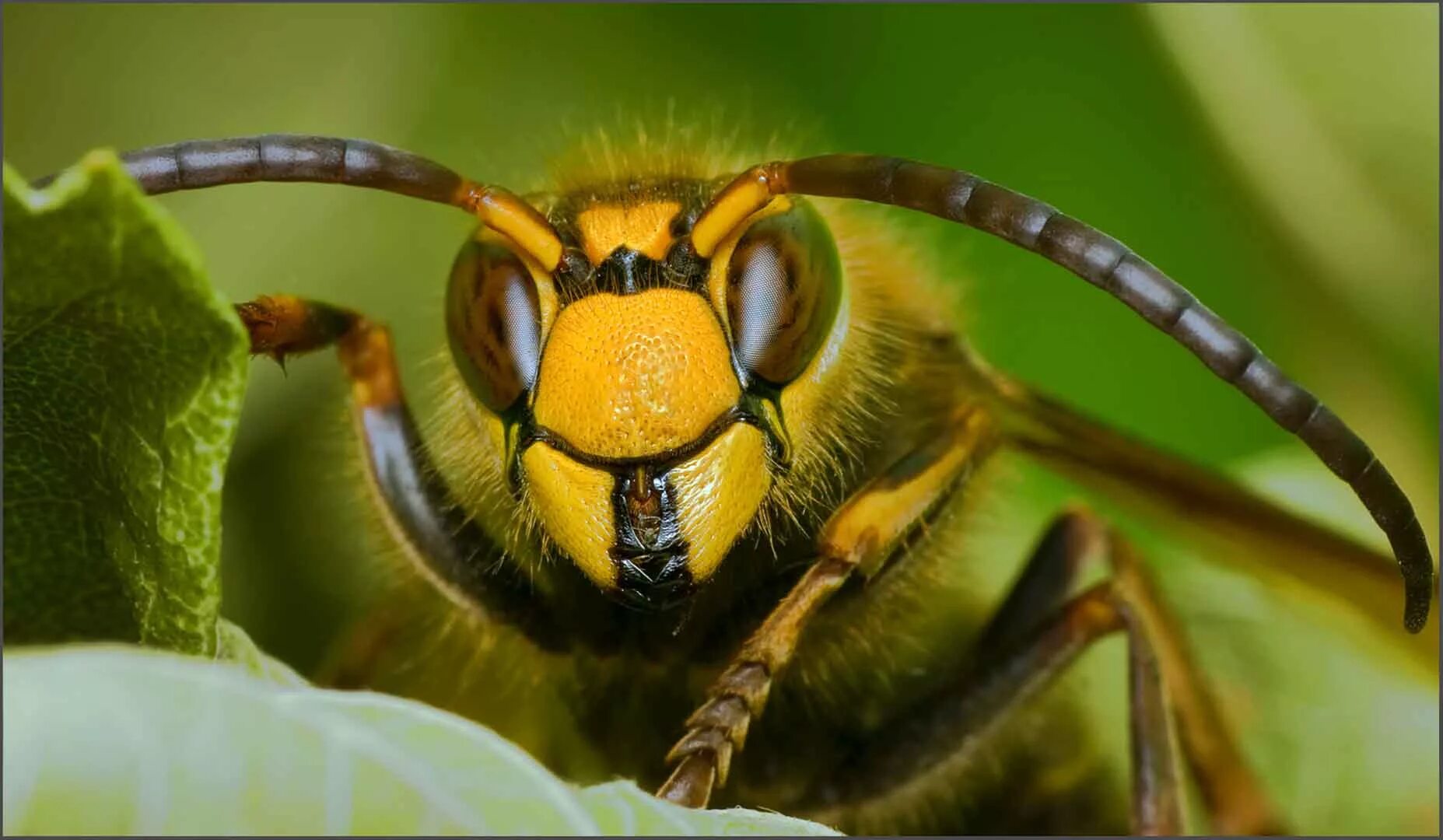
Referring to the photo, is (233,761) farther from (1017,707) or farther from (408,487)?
(1017,707)

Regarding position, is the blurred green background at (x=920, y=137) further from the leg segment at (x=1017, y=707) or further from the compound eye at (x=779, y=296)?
the compound eye at (x=779, y=296)

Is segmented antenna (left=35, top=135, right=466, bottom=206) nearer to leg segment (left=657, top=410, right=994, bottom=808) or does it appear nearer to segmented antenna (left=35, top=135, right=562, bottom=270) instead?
segmented antenna (left=35, top=135, right=562, bottom=270)

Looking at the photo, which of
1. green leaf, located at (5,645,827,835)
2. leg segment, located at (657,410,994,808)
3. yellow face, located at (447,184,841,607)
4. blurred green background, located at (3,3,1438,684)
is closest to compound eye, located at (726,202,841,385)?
yellow face, located at (447,184,841,607)

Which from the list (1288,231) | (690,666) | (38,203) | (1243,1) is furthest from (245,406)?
(1288,231)

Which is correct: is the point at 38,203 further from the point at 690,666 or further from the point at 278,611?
the point at 278,611

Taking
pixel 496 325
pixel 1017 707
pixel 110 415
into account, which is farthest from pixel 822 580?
pixel 110 415

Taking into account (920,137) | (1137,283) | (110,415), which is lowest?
→ (110,415)
